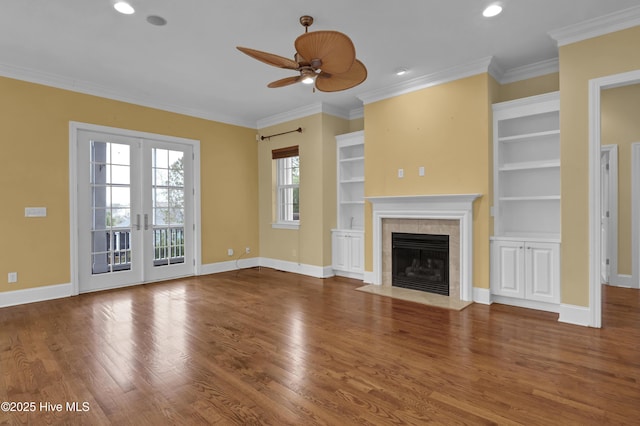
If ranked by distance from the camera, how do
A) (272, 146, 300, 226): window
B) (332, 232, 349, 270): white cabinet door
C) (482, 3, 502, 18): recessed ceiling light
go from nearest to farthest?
(482, 3, 502, 18): recessed ceiling light → (332, 232, 349, 270): white cabinet door → (272, 146, 300, 226): window

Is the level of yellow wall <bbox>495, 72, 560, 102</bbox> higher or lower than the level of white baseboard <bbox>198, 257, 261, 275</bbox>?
higher

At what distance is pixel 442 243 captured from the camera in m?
4.60

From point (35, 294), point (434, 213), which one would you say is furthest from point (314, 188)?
point (35, 294)

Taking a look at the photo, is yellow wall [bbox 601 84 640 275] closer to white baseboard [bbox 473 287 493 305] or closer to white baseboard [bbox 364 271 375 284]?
white baseboard [bbox 473 287 493 305]

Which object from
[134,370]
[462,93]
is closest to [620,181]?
[462,93]

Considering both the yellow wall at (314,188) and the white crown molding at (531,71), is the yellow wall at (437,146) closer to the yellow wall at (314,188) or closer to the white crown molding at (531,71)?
the white crown molding at (531,71)

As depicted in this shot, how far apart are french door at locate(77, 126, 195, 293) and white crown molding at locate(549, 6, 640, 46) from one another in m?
5.61

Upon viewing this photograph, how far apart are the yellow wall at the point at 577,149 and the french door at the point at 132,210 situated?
220 inches

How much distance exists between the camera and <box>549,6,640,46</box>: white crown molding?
313cm

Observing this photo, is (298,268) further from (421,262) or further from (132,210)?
(132,210)

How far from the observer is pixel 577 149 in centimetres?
345

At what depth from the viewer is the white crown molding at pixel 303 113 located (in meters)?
5.91

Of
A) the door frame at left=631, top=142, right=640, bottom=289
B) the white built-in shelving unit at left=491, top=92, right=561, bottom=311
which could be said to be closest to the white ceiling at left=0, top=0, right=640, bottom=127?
the white built-in shelving unit at left=491, top=92, right=561, bottom=311

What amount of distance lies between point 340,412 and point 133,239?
4683 mm
